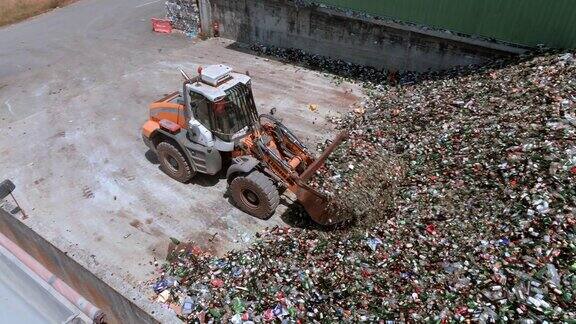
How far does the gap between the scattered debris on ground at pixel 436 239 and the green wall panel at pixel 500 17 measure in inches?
52.2

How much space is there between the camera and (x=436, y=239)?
20.5 ft

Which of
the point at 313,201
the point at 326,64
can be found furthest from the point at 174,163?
the point at 326,64

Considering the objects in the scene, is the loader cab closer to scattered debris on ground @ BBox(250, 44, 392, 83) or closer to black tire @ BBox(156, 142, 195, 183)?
black tire @ BBox(156, 142, 195, 183)

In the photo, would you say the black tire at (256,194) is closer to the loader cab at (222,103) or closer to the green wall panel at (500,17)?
the loader cab at (222,103)

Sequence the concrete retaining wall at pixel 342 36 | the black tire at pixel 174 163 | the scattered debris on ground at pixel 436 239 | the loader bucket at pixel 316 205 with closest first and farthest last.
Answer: the scattered debris on ground at pixel 436 239, the loader bucket at pixel 316 205, the black tire at pixel 174 163, the concrete retaining wall at pixel 342 36

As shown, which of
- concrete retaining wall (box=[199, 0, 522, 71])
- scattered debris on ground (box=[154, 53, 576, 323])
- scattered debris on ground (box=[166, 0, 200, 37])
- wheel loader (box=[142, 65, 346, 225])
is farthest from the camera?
scattered debris on ground (box=[166, 0, 200, 37])

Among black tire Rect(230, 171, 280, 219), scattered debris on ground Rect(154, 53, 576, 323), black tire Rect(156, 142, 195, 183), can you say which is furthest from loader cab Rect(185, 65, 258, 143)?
scattered debris on ground Rect(154, 53, 576, 323)

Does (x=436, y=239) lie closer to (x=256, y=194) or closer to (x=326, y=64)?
(x=256, y=194)

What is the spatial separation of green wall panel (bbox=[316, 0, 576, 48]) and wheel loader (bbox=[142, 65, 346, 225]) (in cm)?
555

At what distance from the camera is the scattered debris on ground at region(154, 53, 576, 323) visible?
5371mm

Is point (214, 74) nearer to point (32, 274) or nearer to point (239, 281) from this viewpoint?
point (239, 281)

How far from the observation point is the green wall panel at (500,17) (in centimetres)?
987

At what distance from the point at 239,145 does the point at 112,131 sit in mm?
4776

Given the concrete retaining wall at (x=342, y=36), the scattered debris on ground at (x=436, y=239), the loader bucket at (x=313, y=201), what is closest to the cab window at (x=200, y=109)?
the loader bucket at (x=313, y=201)
